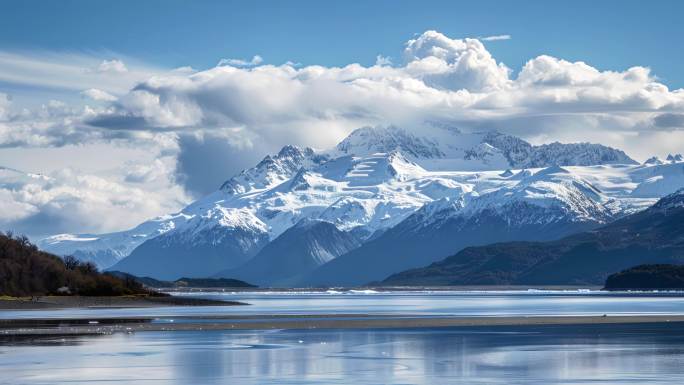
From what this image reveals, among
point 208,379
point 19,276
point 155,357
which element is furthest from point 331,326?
point 19,276

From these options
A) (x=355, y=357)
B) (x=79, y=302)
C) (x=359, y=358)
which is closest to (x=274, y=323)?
(x=355, y=357)

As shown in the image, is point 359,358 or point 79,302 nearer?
point 359,358

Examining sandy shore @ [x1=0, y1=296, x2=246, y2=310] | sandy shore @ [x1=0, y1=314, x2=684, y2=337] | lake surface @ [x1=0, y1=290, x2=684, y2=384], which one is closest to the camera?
lake surface @ [x1=0, y1=290, x2=684, y2=384]

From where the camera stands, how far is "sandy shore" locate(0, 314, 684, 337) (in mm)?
107250

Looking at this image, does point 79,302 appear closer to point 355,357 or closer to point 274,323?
point 274,323

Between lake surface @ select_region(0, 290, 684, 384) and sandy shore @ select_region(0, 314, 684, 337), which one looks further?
sandy shore @ select_region(0, 314, 684, 337)

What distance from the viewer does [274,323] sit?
122188 mm

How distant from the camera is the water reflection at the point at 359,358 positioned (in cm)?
6369

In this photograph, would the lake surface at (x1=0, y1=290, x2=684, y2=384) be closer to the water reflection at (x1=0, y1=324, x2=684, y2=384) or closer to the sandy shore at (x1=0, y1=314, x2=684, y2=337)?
the water reflection at (x1=0, y1=324, x2=684, y2=384)

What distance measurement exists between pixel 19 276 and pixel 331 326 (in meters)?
92.3

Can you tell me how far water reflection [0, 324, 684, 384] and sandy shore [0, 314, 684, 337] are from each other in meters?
9.64

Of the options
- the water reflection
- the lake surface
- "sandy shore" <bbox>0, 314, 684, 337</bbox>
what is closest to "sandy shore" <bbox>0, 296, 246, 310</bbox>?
"sandy shore" <bbox>0, 314, 684, 337</bbox>

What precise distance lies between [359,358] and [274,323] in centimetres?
4763

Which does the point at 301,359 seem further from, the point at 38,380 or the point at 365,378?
the point at 38,380
